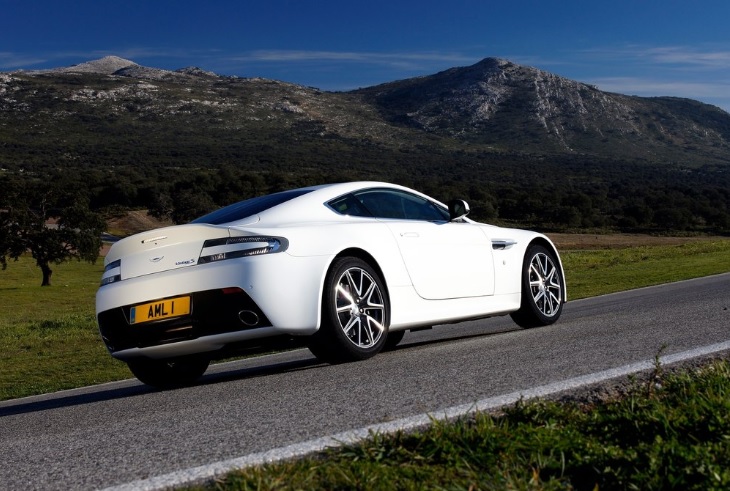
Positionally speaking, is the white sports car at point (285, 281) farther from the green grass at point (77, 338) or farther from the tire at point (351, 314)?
the green grass at point (77, 338)

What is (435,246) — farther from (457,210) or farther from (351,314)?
(351,314)

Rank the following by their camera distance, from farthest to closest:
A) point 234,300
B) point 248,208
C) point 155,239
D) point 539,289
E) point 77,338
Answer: point 77,338
point 539,289
point 248,208
point 155,239
point 234,300

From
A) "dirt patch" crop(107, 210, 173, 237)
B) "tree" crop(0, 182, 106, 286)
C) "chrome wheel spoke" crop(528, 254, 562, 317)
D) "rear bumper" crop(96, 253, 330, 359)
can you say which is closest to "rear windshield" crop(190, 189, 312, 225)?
"rear bumper" crop(96, 253, 330, 359)

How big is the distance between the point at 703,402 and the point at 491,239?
474cm

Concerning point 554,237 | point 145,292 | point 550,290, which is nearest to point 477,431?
point 145,292

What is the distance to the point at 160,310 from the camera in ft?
21.3

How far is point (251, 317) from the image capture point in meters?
6.29

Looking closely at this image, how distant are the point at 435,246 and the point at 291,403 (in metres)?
2.95

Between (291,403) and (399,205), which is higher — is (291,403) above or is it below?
below

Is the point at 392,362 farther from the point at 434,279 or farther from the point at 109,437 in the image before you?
the point at 109,437

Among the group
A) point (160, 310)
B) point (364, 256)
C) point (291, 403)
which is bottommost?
point (291, 403)

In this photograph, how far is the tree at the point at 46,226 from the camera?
209 feet

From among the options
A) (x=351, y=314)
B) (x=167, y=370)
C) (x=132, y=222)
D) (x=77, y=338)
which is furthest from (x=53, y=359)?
(x=132, y=222)

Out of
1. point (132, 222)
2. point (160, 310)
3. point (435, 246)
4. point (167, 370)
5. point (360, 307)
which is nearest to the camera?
point (160, 310)
